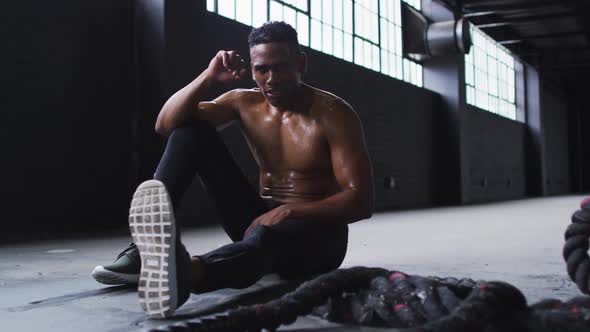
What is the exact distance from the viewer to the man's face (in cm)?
184

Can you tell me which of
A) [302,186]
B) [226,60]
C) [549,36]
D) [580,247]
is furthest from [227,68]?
[549,36]

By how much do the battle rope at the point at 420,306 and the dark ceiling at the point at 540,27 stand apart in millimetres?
9521

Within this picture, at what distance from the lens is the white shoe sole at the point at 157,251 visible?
54.2 inches

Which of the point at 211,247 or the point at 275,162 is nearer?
the point at 275,162

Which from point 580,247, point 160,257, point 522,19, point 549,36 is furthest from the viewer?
point 549,36

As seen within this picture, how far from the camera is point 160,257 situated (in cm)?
138

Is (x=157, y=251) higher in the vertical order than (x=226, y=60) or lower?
lower

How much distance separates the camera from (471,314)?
1.14 meters

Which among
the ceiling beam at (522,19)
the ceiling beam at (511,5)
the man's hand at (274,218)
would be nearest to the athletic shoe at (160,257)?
the man's hand at (274,218)

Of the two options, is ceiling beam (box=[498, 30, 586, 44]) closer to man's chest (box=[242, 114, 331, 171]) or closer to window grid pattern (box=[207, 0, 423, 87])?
window grid pattern (box=[207, 0, 423, 87])

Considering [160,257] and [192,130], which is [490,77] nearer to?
[192,130]

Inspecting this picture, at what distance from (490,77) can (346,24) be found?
662 centimetres

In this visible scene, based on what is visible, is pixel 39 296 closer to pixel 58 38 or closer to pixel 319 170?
pixel 319 170

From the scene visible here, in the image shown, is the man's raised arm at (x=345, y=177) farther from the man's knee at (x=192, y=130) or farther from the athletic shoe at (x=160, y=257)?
the athletic shoe at (x=160, y=257)
